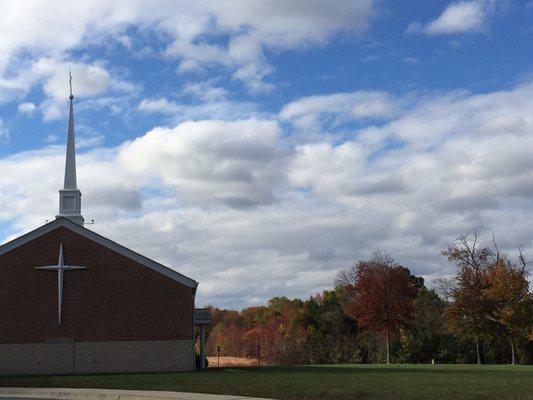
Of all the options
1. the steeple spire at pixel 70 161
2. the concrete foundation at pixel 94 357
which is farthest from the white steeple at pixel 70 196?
the concrete foundation at pixel 94 357

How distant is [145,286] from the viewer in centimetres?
3409

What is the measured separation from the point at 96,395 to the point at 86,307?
40.4 feet

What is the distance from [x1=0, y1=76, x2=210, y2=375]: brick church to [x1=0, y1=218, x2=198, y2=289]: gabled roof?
0.05 m

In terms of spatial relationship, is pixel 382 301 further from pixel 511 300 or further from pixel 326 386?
pixel 326 386

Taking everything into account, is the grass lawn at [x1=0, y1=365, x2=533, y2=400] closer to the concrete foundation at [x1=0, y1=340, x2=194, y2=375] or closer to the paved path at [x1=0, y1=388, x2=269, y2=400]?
the paved path at [x1=0, y1=388, x2=269, y2=400]

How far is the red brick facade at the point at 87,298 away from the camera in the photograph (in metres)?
33.4

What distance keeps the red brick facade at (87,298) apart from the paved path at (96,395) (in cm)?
907

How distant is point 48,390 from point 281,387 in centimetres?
761

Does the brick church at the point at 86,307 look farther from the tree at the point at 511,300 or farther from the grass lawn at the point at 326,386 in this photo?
the tree at the point at 511,300

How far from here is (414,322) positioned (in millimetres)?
59594

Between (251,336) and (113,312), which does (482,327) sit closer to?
(113,312)

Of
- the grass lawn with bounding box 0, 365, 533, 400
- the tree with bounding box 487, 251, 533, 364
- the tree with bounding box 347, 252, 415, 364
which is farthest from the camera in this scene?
the tree with bounding box 347, 252, 415, 364

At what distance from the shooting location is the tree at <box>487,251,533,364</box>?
43.4m

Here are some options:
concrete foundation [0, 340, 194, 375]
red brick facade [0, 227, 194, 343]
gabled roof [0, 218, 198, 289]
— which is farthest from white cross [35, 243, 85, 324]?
concrete foundation [0, 340, 194, 375]
